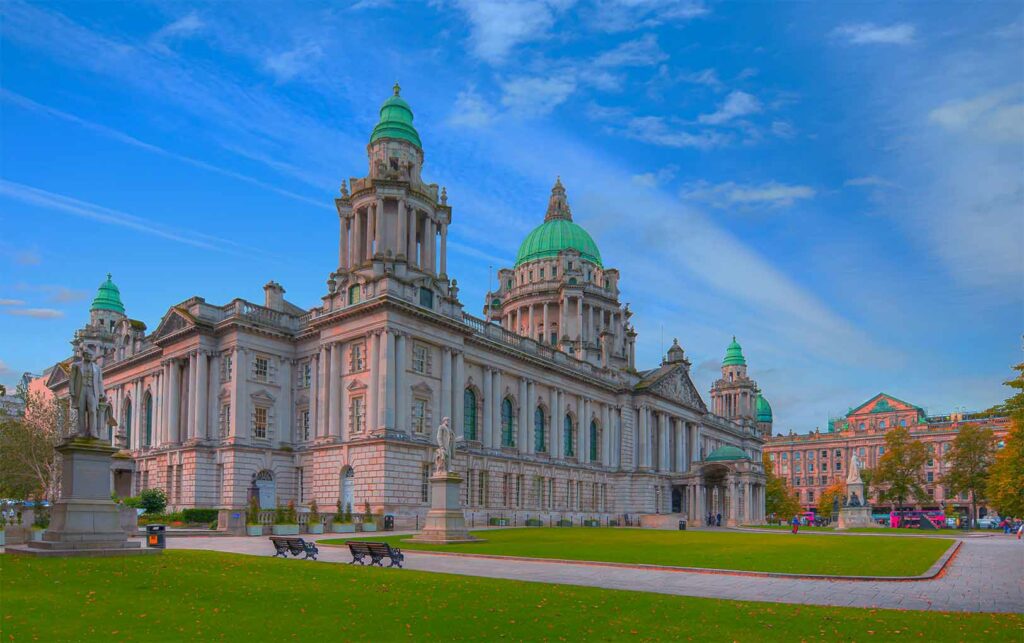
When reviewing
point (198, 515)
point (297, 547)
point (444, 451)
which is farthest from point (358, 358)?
point (297, 547)

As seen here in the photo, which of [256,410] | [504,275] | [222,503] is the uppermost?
[504,275]

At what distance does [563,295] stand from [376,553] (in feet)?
248

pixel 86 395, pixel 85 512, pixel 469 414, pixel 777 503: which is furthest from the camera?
pixel 777 503

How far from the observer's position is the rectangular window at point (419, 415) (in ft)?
184

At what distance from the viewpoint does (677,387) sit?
9531 cm

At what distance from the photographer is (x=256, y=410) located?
58.4m

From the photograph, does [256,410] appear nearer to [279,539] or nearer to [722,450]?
[279,539]

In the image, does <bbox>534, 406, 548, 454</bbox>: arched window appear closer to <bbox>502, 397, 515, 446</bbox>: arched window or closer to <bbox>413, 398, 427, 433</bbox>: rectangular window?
<bbox>502, 397, 515, 446</bbox>: arched window

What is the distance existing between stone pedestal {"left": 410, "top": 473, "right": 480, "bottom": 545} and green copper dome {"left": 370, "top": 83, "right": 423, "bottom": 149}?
36.0 meters

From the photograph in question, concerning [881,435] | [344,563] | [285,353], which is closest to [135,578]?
[344,563]

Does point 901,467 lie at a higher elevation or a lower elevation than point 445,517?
lower

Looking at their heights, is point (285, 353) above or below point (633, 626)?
above

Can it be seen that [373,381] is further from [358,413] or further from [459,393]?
[459,393]

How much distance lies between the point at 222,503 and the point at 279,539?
2958 centimetres
